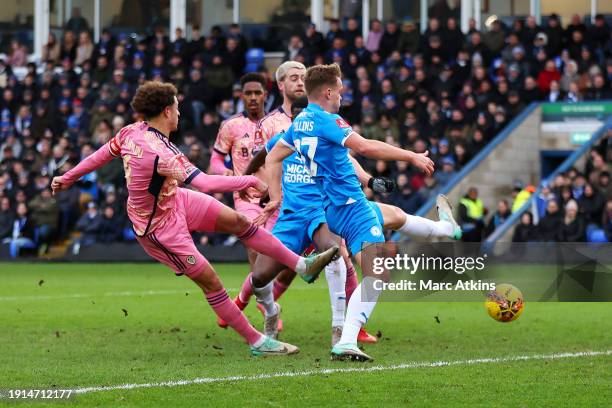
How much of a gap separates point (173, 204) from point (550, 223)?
45.8 ft

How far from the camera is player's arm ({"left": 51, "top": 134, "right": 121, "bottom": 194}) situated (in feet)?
32.1

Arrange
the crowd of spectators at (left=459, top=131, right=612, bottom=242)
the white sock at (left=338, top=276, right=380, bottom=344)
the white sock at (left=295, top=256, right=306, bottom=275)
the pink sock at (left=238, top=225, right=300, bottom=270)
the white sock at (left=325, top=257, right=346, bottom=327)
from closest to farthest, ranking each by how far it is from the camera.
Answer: the white sock at (left=338, top=276, right=380, bottom=344) < the white sock at (left=295, top=256, right=306, bottom=275) < the pink sock at (left=238, top=225, right=300, bottom=270) < the white sock at (left=325, top=257, right=346, bottom=327) < the crowd of spectators at (left=459, top=131, right=612, bottom=242)

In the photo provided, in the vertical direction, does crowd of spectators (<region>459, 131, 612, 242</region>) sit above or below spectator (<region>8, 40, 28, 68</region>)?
below

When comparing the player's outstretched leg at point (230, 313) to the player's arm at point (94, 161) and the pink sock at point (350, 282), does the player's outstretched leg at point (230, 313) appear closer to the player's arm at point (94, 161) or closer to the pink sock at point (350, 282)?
the player's arm at point (94, 161)

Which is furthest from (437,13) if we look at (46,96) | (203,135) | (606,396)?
(606,396)

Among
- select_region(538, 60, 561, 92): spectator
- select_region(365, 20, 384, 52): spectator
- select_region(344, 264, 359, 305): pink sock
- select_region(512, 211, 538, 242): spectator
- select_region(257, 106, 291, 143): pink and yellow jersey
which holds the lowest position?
select_region(512, 211, 538, 242): spectator

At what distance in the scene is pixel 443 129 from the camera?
25.6 metres

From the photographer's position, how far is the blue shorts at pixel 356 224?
369 inches

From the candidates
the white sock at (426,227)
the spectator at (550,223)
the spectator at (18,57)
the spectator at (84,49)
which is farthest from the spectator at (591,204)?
the spectator at (18,57)

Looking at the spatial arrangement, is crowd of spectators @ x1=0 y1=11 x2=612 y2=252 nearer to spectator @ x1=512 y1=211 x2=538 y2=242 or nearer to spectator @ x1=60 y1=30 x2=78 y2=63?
spectator @ x1=60 y1=30 x2=78 y2=63

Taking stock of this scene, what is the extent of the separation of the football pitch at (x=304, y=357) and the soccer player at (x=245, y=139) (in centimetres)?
123

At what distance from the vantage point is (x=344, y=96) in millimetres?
26938

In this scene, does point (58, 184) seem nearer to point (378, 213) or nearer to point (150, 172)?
point (150, 172)

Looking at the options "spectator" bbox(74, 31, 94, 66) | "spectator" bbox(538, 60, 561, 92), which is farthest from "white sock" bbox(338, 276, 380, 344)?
"spectator" bbox(74, 31, 94, 66)
